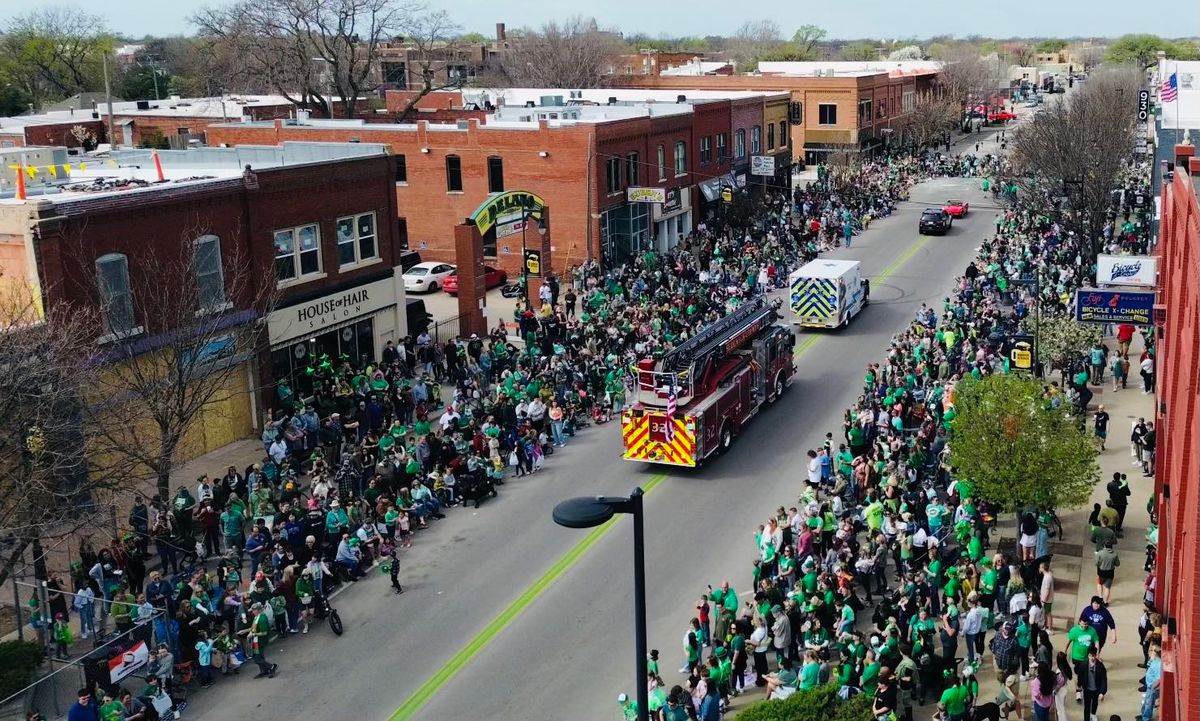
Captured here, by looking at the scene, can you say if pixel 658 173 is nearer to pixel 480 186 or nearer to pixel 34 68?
pixel 480 186

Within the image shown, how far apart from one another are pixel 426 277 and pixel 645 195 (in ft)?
34.8

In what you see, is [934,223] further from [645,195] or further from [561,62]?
[561,62]

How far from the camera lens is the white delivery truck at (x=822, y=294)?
42375 mm

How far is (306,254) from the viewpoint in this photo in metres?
34.7

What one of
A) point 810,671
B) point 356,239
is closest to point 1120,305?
point 810,671

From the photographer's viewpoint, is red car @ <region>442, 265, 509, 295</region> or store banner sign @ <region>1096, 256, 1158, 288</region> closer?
store banner sign @ <region>1096, 256, 1158, 288</region>

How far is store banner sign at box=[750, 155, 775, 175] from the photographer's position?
68.6m

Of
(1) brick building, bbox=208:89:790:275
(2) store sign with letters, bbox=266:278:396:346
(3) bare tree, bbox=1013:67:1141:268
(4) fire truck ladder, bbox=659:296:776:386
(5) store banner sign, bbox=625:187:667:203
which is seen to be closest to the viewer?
(4) fire truck ladder, bbox=659:296:776:386

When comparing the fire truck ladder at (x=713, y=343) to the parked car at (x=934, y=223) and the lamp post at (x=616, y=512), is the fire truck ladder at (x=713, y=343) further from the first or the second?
the parked car at (x=934, y=223)

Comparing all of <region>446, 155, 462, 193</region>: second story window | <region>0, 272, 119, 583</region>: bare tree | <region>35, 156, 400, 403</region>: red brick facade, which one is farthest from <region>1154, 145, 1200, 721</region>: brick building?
<region>446, 155, 462, 193</region>: second story window

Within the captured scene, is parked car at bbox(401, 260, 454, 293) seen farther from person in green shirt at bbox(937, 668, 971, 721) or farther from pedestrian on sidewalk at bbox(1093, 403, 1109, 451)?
person in green shirt at bbox(937, 668, 971, 721)

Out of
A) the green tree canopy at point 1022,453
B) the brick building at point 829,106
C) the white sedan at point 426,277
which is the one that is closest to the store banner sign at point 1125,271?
the green tree canopy at point 1022,453

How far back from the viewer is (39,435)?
67.4 ft

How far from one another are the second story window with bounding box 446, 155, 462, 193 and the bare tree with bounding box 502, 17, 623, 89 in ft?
192
